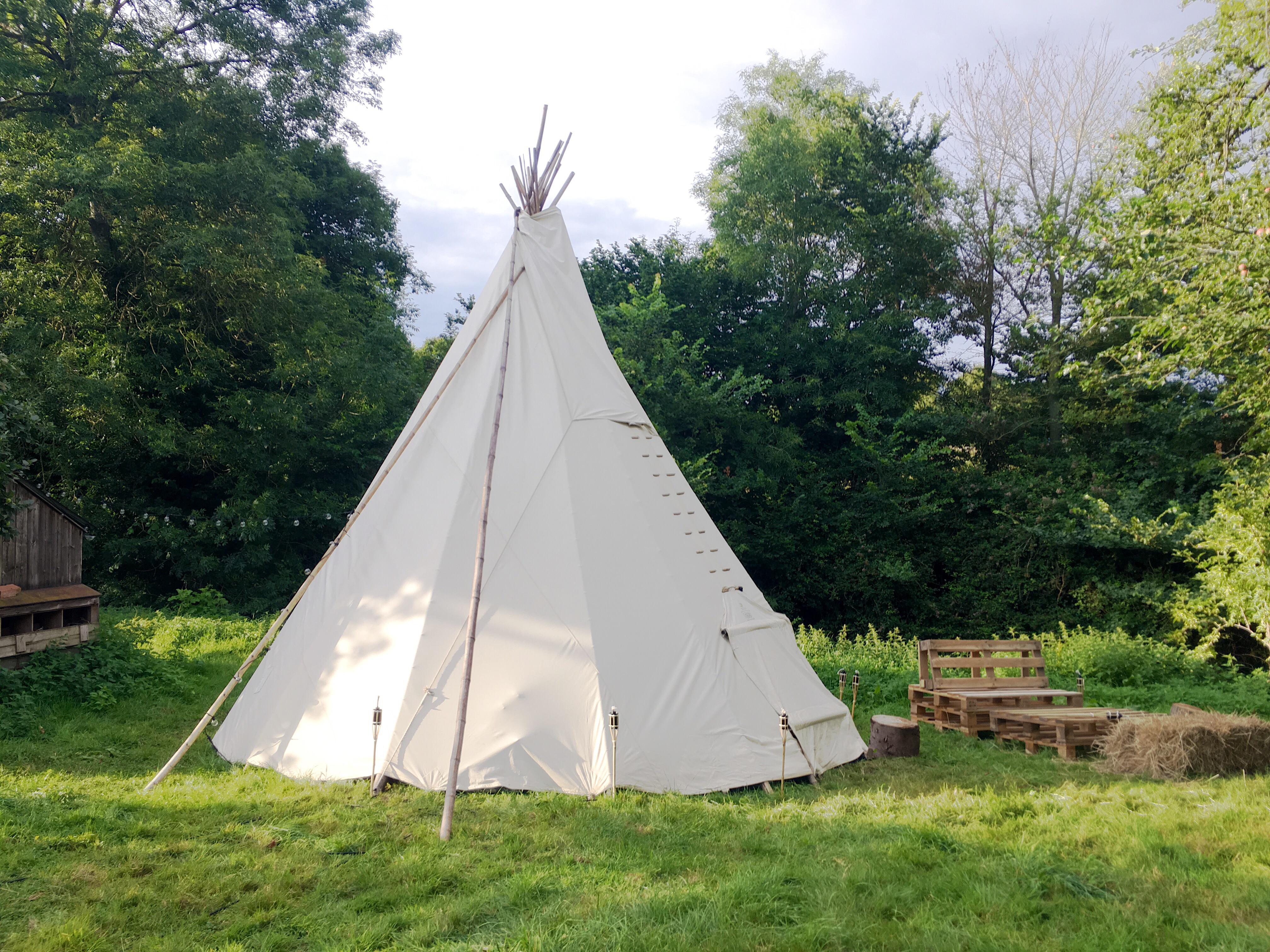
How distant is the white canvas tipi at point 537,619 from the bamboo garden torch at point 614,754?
0.14ft

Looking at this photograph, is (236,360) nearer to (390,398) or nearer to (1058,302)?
(390,398)

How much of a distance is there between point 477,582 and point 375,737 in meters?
1.20

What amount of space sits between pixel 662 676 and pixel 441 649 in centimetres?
150

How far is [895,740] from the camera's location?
621cm

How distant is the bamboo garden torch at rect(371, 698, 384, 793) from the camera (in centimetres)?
517

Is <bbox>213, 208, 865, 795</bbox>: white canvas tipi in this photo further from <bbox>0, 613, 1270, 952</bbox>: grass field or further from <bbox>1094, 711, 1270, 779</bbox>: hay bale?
<bbox>1094, 711, 1270, 779</bbox>: hay bale

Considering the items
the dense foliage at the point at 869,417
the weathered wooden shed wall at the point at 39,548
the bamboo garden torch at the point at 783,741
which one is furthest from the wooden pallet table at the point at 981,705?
the weathered wooden shed wall at the point at 39,548

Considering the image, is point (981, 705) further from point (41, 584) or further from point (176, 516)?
point (176, 516)

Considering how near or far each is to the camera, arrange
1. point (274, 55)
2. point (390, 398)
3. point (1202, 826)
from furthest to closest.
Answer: point (390, 398) → point (274, 55) → point (1202, 826)

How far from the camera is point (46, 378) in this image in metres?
11.4

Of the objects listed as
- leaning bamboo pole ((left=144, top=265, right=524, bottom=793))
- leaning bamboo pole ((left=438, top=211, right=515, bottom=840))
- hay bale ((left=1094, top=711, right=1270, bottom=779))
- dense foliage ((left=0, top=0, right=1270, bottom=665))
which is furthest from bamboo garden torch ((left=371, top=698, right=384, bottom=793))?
dense foliage ((left=0, top=0, right=1270, bottom=665))

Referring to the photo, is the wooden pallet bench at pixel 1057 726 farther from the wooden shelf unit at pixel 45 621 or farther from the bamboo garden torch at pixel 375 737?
the wooden shelf unit at pixel 45 621

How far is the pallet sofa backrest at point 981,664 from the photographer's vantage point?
739cm

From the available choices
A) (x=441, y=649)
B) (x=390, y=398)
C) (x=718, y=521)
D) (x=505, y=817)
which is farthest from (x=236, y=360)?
(x=505, y=817)
